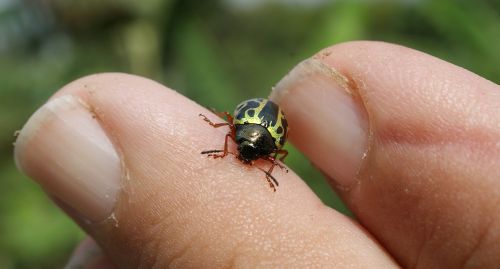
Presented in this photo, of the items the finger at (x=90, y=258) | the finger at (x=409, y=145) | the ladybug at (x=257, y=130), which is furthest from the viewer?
the finger at (x=90, y=258)

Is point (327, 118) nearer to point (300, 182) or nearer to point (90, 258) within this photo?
point (300, 182)

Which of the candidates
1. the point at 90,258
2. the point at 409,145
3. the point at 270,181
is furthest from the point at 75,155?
the point at 409,145

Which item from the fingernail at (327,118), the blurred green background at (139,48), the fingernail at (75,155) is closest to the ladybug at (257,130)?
the fingernail at (327,118)

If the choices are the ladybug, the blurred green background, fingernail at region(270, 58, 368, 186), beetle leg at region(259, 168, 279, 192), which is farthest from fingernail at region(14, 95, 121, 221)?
the blurred green background

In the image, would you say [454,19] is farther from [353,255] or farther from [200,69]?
[353,255]

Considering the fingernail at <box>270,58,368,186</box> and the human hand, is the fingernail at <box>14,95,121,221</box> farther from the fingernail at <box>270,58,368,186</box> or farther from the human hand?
the fingernail at <box>270,58,368,186</box>

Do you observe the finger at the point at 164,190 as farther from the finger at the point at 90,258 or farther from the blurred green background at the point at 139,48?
the blurred green background at the point at 139,48

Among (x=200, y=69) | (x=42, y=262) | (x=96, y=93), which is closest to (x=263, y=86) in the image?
(x=200, y=69)
